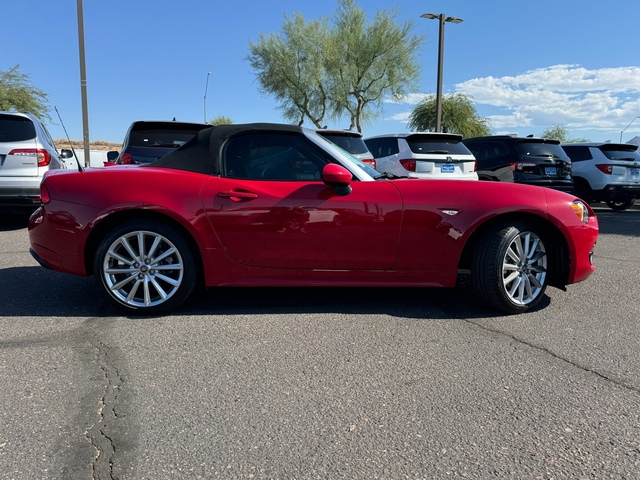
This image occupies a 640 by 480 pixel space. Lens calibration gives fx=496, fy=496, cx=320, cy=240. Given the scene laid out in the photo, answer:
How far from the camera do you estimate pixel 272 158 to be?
3.79 metres

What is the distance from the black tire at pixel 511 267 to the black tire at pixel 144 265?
2169 mm

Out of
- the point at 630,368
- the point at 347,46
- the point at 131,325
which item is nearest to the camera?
the point at 630,368

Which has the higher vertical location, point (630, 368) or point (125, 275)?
point (125, 275)

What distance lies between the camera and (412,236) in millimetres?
3664

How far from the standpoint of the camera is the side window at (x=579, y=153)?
11844 millimetres

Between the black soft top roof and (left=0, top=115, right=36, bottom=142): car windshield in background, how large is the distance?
4389mm

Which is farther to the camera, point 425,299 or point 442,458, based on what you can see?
point 425,299

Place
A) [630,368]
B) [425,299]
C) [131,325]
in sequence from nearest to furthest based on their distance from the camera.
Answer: [630,368] < [131,325] < [425,299]

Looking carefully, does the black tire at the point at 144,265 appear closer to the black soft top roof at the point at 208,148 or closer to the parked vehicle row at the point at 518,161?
the black soft top roof at the point at 208,148

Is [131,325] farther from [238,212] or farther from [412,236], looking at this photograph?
[412,236]

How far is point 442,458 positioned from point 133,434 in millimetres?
1325

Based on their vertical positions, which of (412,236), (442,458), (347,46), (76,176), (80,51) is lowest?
(442,458)

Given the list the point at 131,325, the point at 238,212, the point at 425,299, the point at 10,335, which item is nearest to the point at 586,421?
the point at 425,299

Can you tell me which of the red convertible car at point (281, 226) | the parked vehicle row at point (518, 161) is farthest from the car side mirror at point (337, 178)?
the parked vehicle row at point (518, 161)
